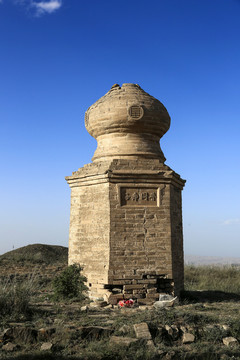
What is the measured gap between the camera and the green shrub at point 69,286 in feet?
30.2

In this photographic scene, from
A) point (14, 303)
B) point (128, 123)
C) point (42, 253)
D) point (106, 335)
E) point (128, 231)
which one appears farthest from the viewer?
point (42, 253)

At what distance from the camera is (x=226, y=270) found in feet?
59.7

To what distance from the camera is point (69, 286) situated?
9.32m

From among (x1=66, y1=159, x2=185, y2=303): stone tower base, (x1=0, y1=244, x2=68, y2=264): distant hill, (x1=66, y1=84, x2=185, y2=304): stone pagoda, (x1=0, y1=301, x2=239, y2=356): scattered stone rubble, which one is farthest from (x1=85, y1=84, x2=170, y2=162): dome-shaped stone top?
(x1=0, y1=244, x2=68, y2=264): distant hill

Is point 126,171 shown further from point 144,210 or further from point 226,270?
point 226,270

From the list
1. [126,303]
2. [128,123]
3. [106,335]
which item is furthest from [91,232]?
[106,335]

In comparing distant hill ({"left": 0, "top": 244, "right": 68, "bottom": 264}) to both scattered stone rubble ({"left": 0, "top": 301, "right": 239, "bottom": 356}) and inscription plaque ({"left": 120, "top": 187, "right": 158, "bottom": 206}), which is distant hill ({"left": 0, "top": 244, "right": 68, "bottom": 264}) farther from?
scattered stone rubble ({"left": 0, "top": 301, "right": 239, "bottom": 356})

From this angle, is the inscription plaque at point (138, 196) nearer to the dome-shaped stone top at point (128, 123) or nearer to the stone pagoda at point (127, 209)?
the stone pagoda at point (127, 209)

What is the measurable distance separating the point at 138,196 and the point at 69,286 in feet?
9.11

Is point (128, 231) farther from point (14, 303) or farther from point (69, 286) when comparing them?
point (14, 303)

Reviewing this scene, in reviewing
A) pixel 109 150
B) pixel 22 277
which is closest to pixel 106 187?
pixel 109 150

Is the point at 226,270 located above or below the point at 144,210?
below

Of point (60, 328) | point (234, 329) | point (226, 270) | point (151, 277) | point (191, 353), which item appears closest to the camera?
point (191, 353)

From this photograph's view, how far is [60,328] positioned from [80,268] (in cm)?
344
